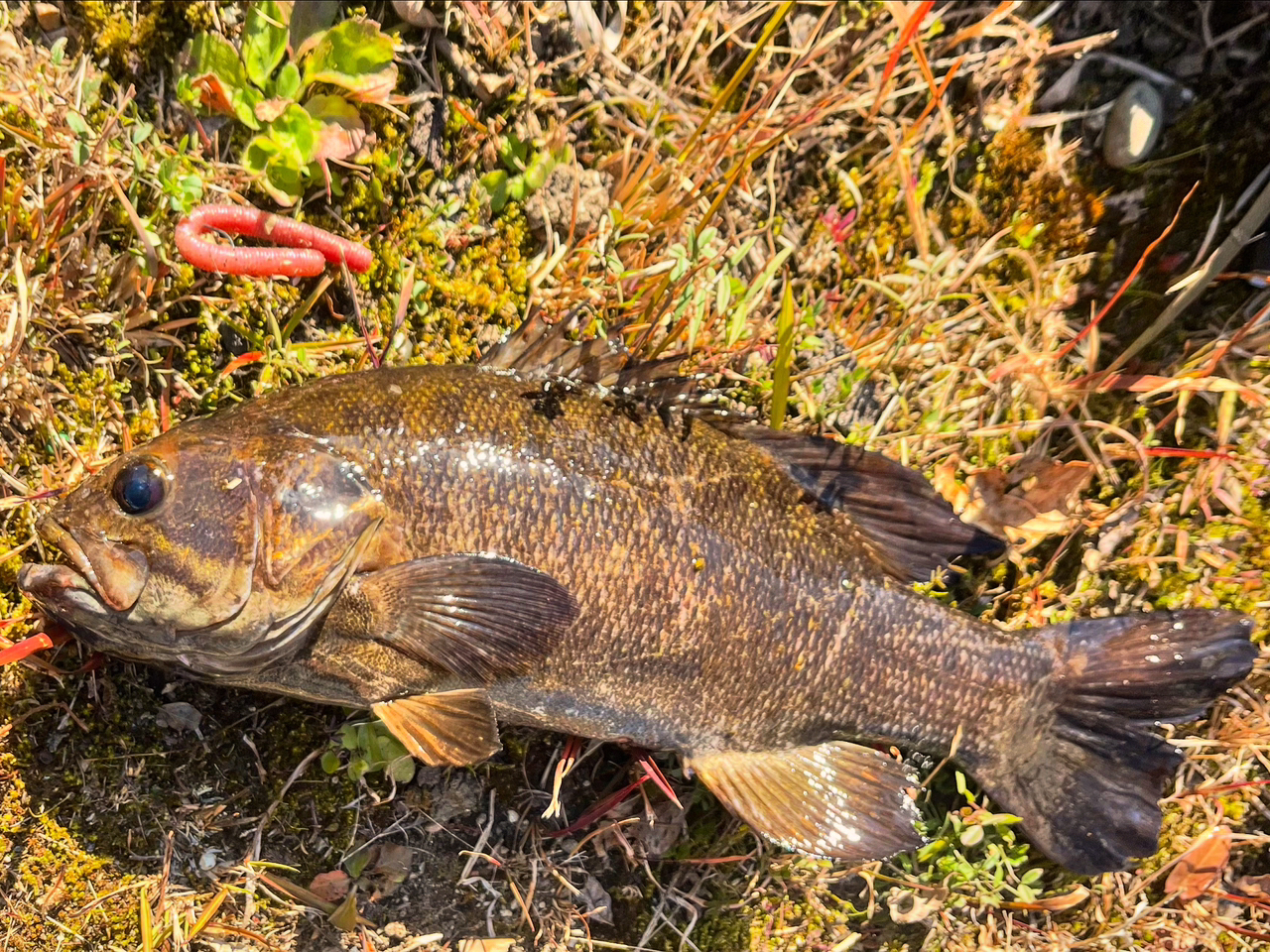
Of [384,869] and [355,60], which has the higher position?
[355,60]

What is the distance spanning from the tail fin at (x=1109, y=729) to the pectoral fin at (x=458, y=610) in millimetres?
1669

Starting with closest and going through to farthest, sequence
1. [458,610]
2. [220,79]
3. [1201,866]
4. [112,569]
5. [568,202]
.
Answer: [112,569] → [458,610] → [220,79] → [568,202] → [1201,866]

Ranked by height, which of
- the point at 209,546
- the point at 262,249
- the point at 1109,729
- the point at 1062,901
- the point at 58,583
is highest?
the point at 262,249

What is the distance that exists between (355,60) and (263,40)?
29 centimetres

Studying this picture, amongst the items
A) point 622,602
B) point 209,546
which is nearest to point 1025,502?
point 622,602

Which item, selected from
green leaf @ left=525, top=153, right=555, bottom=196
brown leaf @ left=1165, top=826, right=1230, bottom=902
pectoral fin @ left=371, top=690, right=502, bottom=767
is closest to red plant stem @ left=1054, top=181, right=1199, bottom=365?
brown leaf @ left=1165, top=826, right=1230, bottom=902

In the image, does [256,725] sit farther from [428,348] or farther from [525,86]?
[525,86]

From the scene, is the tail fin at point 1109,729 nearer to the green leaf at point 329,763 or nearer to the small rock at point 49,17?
the green leaf at point 329,763

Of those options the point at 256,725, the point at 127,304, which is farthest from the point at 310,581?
the point at 127,304

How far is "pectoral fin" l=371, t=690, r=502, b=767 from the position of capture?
8.49ft

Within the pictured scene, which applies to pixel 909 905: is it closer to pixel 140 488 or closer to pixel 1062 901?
pixel 1062 901

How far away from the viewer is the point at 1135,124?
10.8 ft

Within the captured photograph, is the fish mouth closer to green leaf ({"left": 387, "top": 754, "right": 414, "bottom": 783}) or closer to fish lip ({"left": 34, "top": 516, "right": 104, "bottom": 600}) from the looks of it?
fish lip ({"left": 34, "top": 516, "right": 104, "bottom": 600})

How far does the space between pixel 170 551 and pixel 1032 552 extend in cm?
299
